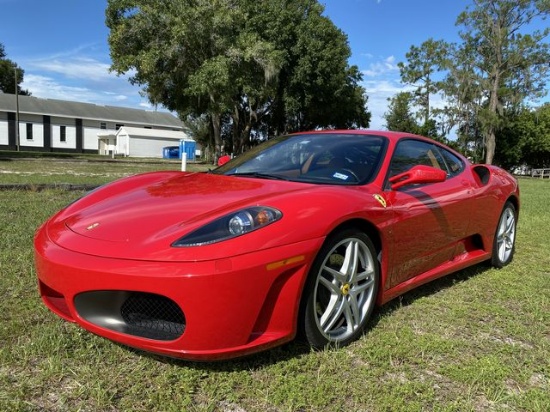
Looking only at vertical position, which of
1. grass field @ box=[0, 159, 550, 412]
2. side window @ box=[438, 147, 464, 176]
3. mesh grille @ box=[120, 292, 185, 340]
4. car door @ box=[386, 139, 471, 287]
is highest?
side window @ box=[438, 147, 464, 176]

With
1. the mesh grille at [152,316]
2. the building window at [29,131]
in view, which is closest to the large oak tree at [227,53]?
the mesh grille at [152,316]

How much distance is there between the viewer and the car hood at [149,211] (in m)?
2.22

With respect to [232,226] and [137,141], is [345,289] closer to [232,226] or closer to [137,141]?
[232,226]

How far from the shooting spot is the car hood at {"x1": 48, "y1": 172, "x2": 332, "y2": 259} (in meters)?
2.22

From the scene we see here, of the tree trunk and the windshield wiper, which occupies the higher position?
the tree trunk

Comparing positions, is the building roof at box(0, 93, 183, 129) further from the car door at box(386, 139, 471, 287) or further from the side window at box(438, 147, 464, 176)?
the car door at box(386, 139, 471, 287)

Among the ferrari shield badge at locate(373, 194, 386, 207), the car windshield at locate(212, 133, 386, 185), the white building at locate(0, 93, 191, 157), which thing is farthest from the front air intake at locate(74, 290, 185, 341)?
the white building at locate(0, 93, 191, 157)

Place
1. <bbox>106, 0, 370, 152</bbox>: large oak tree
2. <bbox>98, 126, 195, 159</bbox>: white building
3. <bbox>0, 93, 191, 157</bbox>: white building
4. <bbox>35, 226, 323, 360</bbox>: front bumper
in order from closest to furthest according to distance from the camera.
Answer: <bbox>35, 226, 323, 360</bbox>: front bumper
<bbox>106, 0, 370, 152</bbox>: large oak tree
<bbox>0, 93, 191, 157</bbox>: white building
<bbox>98, 126, 195, 159</bbox>: white building

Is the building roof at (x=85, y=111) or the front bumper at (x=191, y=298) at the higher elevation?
the building roof at (x=85, y=111)

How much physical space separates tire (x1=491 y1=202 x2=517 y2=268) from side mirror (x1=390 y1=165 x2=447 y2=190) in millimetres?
1757

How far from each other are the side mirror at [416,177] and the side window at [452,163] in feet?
3.16

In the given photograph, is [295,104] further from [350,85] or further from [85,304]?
[85,304]

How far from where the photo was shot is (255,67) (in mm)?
24672

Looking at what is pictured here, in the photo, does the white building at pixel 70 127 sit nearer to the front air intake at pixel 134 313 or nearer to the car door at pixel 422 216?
the car door at pixel 422 216
